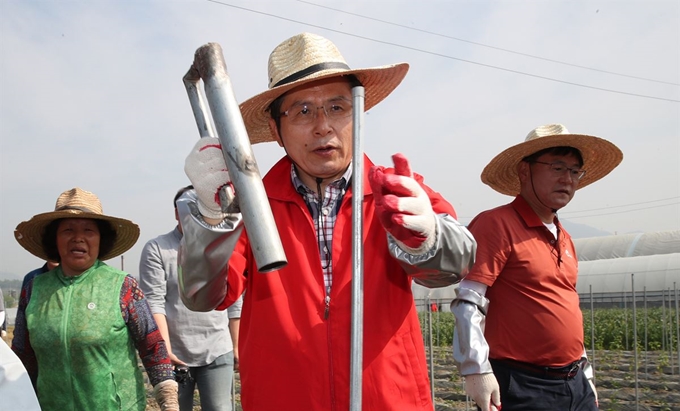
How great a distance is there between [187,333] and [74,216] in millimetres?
1233

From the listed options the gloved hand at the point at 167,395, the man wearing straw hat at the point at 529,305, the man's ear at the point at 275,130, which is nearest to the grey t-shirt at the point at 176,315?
the gloved hand at the point at 167,395

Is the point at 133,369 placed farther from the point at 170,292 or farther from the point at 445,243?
the point at 445,243

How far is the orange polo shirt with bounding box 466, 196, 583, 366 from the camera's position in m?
3.22

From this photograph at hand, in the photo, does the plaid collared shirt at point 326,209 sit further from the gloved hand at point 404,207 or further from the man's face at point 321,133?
the gloved hand at point 404,207

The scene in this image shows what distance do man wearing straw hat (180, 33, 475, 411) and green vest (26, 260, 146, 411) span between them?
1493mm

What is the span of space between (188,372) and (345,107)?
116 inches

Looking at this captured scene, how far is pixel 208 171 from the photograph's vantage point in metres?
1.52

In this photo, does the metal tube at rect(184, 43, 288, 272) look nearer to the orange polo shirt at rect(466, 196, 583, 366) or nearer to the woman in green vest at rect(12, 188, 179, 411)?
the orange polo shirt at rect(466, 196, 583, 366)

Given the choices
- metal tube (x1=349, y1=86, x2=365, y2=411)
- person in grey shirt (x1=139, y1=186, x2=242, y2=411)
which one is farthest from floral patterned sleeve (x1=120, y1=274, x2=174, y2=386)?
metal tube (x1=349, y1=86, x2=365, y2=411)

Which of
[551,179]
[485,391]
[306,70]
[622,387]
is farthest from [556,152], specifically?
[622,387]

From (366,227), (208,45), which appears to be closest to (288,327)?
(366,227)

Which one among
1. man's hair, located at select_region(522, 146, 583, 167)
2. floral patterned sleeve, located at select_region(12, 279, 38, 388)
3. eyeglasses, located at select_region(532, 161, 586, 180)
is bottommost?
floral patterned sleeve, located at select_region(12, 279, 38, 388)

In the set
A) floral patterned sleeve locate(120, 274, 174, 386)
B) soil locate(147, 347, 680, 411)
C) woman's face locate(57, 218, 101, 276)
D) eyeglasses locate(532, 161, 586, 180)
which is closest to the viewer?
floral patterned sleeve locate(120, 274, 174, 386)

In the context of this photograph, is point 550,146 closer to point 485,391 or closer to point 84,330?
point 485,391
